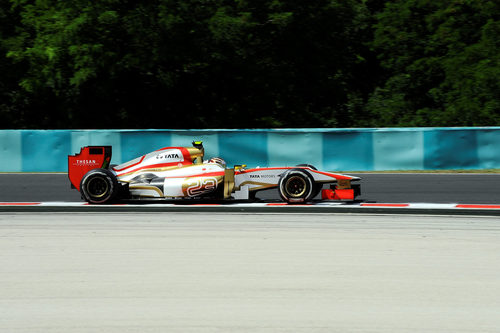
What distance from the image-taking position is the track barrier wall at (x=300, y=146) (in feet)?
60.0

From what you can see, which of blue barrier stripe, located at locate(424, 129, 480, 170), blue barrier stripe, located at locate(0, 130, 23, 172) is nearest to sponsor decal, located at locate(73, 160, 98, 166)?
blue barrier stripe, located at locate(0, 130, 23, 172)

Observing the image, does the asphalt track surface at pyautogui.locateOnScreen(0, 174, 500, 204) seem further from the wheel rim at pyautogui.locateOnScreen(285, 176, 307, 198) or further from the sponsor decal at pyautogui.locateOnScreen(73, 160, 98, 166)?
A: the wheel rim at pyautogui.locateOnScreen(285, 176, 307, 198)

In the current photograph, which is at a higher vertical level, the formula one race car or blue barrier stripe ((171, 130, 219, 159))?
blue barrier stripe ((171, 130, 219, 159))

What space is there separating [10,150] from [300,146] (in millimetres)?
8090

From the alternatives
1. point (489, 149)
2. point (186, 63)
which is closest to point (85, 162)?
point (489, 149)

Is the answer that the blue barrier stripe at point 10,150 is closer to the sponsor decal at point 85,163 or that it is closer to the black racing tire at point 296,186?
the sponsor decal at point 85,163

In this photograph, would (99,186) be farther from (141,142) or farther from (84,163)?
(141,142)

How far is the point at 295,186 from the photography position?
11.8 meters

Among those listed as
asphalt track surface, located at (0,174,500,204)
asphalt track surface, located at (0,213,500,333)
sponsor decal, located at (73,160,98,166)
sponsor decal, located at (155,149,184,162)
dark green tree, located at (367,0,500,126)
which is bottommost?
asphalt track surface, located at (0,213,500,333)

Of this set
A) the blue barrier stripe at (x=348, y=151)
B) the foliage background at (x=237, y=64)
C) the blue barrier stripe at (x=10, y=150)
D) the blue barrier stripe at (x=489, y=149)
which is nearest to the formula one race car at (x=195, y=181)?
the blue barrier stripe at (x=348, y=151)

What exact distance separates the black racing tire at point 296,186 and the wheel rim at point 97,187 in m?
3.09

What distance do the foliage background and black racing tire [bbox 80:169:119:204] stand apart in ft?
40.7

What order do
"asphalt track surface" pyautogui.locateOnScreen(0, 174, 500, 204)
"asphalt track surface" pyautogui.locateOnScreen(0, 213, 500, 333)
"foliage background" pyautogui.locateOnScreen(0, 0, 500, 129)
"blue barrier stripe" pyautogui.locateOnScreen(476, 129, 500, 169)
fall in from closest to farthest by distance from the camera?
"asphalt track surface" pyautogui.locateOnScreen(0, 213, 500, 333)
"asphalt track surface" pyautogui.locateOnScreen(0, 174, 500, 204)
"blue barrier stripe" pyautogui.locateOnScreen(476, 129, 500, 169)
"foliage background" pyautogui.locateOnScreen(0, 0, 500, 129)

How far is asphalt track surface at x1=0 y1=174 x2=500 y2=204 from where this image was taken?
12.9 m
